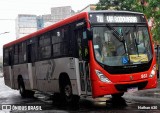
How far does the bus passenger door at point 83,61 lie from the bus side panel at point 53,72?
18.4 inches

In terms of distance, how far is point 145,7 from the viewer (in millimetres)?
31359

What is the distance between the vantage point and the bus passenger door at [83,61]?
37.8 ft

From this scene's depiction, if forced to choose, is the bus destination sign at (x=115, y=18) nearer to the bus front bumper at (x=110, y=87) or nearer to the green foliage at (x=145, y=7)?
the bus front bumper at (x=110, y=87)

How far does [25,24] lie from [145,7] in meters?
86.6

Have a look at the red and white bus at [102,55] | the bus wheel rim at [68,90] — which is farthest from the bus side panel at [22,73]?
the bus wheel rim at [68,90]

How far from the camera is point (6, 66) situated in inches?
888

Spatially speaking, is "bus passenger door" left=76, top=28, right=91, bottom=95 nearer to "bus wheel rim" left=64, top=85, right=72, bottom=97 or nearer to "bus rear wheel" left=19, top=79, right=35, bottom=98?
"bus wheel rim" left=64, top=85, right=72, bottom=97

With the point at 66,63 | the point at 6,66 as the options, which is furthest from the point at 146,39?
the point at 6,66

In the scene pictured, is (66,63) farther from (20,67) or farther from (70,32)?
(20,67)

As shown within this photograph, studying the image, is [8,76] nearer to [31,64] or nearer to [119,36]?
[31,64]

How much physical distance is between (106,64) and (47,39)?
4552 millimetres

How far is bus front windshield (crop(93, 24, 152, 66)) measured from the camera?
1127 cm

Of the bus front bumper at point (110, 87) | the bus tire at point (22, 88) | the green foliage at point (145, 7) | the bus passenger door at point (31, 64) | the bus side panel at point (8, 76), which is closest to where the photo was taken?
the bus front bumper at point (110, 87)

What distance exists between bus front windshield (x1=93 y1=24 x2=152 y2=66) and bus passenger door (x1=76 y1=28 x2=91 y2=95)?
16.5 inches
